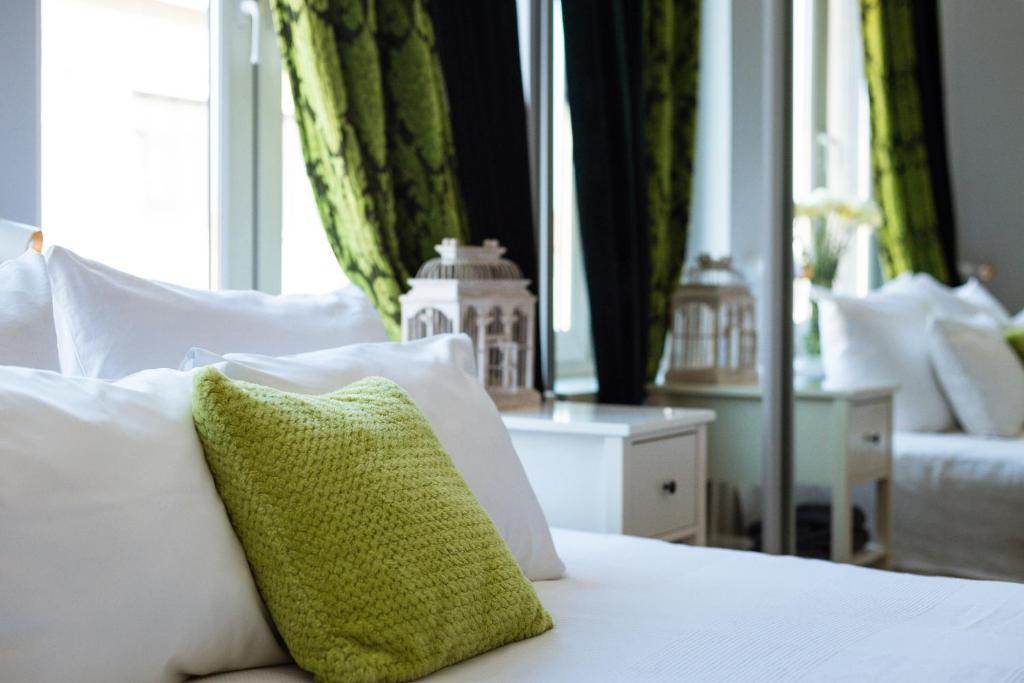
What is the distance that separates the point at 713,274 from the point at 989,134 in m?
0.73

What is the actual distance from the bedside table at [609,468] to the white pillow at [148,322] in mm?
636

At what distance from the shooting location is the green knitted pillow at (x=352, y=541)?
3.60ft

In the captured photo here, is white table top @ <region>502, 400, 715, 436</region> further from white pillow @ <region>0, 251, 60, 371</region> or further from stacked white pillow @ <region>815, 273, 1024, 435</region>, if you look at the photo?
white pillow @ <region>0, 251, 60, 371</region>

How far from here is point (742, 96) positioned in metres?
2.97

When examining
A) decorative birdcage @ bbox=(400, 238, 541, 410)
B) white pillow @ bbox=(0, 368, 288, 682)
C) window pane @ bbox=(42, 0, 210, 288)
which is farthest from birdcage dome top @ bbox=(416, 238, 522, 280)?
white pillow @ bbox=(0, 368, 288, 682)

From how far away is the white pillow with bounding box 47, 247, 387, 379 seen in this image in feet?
5.08

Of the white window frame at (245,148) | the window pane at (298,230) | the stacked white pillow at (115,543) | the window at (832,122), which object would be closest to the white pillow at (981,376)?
the window at (832,122)

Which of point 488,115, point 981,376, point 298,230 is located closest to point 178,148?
point 298,230

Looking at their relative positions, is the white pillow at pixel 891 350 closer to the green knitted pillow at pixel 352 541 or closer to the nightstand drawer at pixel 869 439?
the nightstand drawer at pixel 869 439

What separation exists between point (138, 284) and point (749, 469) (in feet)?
5.85

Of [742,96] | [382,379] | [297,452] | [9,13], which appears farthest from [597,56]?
[297,452]

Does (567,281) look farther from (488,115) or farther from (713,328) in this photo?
(488,115)

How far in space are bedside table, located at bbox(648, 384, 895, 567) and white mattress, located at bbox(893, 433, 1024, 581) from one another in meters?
0.04

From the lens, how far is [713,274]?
3057mm
